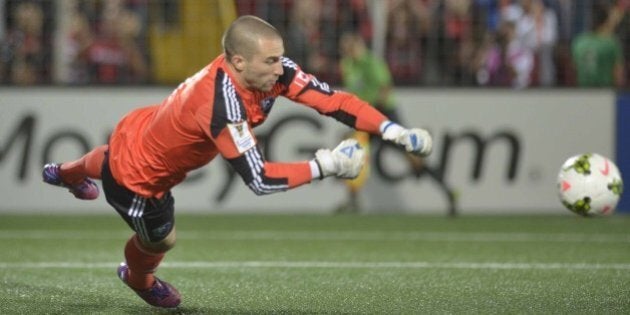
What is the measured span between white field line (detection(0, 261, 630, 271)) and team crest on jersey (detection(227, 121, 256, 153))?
3036 millimetres

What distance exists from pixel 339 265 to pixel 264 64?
3.15 m

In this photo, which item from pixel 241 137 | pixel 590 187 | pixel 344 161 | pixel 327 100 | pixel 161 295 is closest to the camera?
pixel 344 161

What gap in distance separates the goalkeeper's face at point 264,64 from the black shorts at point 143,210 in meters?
0.86

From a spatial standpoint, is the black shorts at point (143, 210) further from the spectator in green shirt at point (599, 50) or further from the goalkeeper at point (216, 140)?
the spectator in green shirt at point (599, 50)

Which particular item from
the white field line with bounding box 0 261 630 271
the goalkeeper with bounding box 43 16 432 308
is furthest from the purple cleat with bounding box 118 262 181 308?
the white field line with bounding box 0 261 630 271

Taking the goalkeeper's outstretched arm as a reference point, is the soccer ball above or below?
below

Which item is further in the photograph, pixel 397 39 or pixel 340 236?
pixel 397 39

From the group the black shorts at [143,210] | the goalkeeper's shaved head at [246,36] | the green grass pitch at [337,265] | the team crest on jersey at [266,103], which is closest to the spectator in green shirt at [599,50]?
the green grass pitch at [337,265]

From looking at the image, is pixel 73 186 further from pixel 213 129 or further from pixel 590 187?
pixel 590 187

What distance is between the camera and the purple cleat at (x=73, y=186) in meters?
6.88

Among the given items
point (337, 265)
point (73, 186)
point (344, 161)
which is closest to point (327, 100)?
point (344, 161)

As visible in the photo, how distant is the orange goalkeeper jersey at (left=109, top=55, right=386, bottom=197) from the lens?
18.6ft

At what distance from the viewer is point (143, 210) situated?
6191 millimetres

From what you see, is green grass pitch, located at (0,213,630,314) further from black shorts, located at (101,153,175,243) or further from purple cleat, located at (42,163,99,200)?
purple cleat, located at (42,163,99,200)
